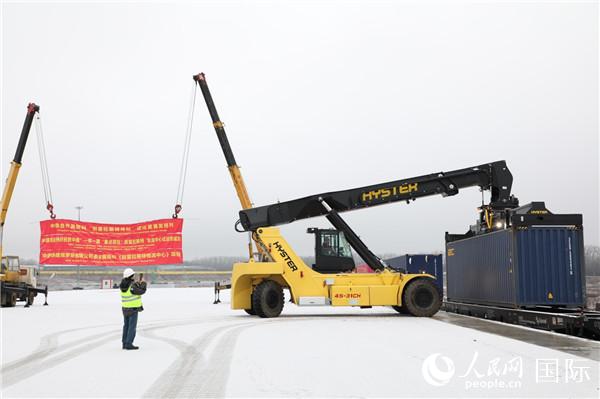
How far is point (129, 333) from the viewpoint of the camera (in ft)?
39.9

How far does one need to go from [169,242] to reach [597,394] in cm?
3036

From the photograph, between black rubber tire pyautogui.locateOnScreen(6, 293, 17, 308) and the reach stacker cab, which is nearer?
the reach stacker cab

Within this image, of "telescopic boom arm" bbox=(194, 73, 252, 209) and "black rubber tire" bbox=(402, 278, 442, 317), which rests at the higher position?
"telescopic boom arm" bbox=(194, 73, 252, 209)

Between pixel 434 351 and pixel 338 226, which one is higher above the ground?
pixel 338 226

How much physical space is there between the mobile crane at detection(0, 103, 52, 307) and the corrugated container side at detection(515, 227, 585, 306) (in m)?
23.8

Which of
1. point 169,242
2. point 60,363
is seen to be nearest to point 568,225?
point 60,363

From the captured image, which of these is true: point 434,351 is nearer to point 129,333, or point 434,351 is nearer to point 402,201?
point 129,333

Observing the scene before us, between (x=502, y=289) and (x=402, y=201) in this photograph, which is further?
(x=402, y=201)

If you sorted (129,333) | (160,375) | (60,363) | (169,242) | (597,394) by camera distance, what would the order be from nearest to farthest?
(597,394)
(160,375)
(60,363)
(129,333)
(169,242)

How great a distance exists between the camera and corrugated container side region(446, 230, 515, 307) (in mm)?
17938

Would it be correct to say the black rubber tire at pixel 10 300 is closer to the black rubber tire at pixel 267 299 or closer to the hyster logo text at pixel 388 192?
the black rubber tire at pixel 267 299

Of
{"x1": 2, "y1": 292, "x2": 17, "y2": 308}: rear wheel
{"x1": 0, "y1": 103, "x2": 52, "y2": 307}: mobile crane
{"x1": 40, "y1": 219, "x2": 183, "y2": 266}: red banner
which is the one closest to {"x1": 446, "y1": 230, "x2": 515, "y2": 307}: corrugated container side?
{"x1": 40, "y1": 219, "x2": 183, "y2": 266}: red banner

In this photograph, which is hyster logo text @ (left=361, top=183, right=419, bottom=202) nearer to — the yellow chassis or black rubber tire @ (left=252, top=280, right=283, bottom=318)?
the yellow chassis

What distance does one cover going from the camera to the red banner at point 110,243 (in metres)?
35.5
